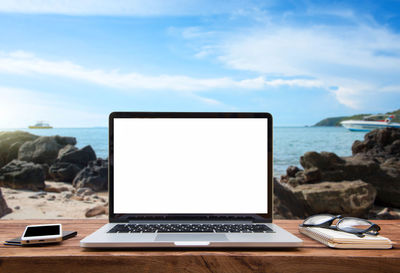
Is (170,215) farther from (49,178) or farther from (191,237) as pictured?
(49,178)

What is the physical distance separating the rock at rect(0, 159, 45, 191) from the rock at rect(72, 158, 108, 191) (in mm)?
606

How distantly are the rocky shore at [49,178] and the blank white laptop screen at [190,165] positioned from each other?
3.73 meters

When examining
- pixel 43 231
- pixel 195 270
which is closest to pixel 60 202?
pixel 43 231

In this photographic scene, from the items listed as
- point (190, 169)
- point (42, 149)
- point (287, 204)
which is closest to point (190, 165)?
point (190, 169)

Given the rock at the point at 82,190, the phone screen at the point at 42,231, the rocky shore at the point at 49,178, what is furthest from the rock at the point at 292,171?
the phone screen at the point at 42,231

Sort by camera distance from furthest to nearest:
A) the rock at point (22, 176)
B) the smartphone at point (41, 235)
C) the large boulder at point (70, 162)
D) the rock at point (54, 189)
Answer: the large boulder at point (70, 162)
the rock at point (54, 189)
the rock at point (22, 176)
the smartphone at point (41, 235)

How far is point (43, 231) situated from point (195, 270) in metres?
0.52

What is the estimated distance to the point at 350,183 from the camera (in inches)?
161

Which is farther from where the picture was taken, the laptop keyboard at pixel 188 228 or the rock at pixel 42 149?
the rock at pixel 42 149

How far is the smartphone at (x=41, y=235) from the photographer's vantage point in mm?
948

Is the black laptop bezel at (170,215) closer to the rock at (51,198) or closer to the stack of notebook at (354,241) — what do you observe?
the stack of notebook at (354,241)

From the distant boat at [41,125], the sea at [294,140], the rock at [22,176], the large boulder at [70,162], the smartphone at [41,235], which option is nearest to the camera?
the smartphone at [41,235]

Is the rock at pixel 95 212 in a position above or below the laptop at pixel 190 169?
below

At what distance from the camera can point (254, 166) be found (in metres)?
1.17
